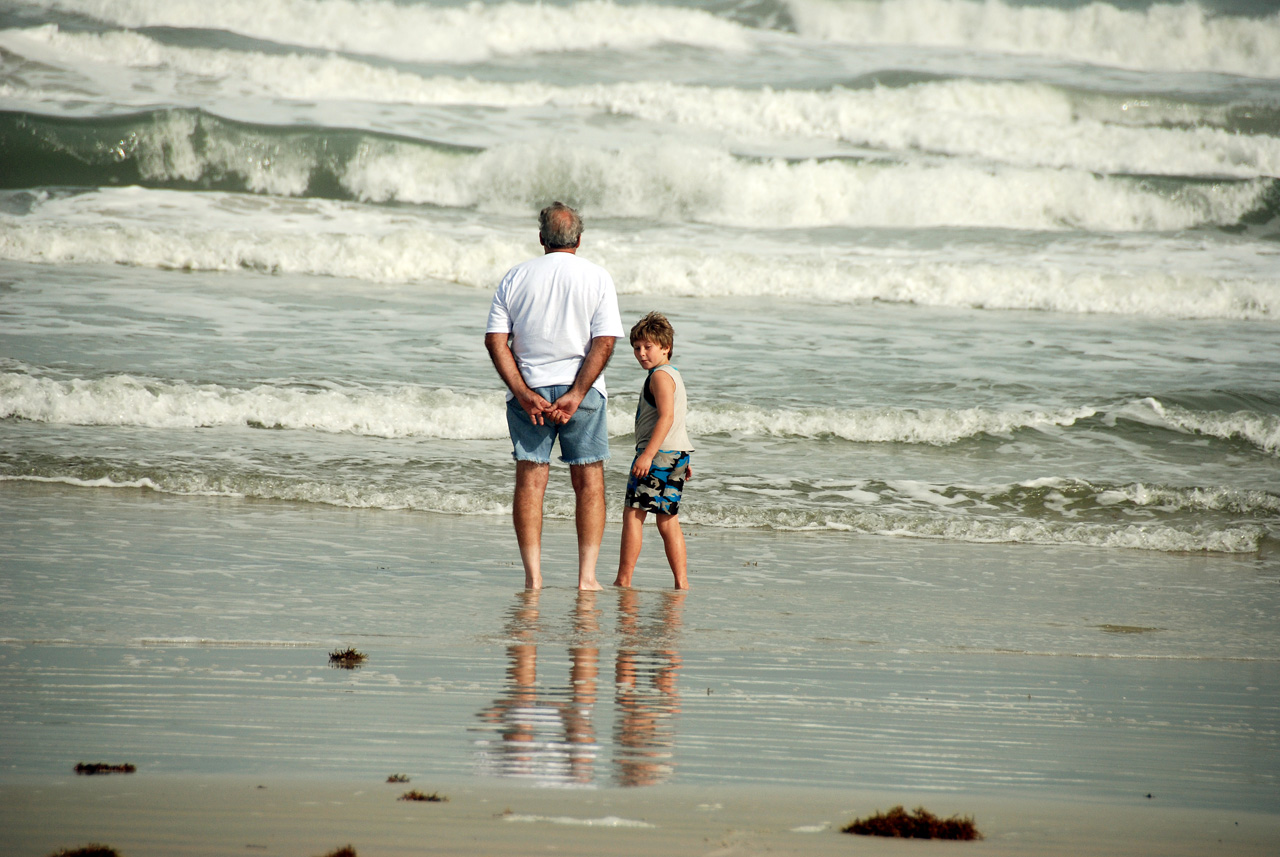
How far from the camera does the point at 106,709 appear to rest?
3299 millimetres

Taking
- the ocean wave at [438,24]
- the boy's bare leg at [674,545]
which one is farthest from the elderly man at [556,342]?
the ocean wave at [438,24]

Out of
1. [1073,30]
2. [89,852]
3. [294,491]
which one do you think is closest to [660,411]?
[294,491]

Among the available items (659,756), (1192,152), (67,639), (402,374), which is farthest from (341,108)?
(659,756)

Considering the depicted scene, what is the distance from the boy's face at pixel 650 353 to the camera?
17.2 feet

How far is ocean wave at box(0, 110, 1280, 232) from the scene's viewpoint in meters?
19.0

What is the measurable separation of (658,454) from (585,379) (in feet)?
2.17

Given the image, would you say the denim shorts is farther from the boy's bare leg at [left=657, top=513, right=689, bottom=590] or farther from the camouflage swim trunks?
the boy's bare leg at [left=657, top=513, right=689, bottom=590]

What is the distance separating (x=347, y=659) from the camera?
12.9 feet

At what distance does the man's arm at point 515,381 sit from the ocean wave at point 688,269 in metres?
10.2

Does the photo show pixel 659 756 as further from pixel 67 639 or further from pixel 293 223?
pixel 293 223

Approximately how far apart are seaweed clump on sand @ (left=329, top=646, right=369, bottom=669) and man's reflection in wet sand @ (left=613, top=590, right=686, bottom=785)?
894 mm

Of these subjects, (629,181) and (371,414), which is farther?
(629,181)

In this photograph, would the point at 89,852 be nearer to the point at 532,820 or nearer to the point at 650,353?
the point at 532,820

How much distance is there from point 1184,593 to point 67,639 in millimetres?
5234
